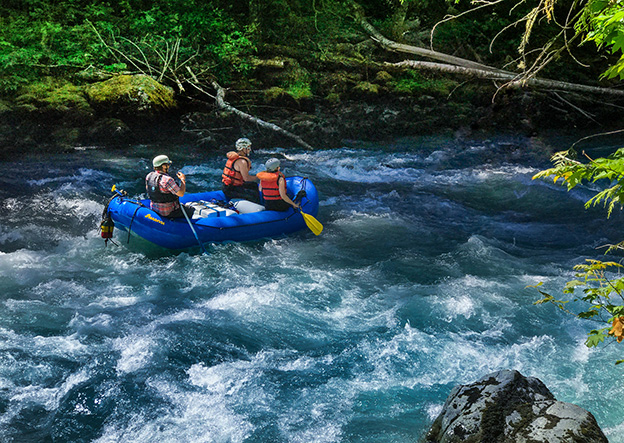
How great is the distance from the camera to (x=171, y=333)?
4691 mm

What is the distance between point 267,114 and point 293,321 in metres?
7.44

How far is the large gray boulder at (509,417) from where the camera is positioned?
2.79m

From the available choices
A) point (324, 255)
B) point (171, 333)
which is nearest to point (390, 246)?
point (324, 255)

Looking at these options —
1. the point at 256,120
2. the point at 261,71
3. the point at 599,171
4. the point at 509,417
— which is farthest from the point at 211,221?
the point at 261,71

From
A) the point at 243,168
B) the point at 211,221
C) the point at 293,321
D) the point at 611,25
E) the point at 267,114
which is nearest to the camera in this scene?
the point at 611,25

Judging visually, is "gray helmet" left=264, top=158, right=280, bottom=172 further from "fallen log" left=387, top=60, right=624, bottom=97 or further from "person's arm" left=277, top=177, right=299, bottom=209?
"fallen log" left=387, top=60, right=624, bottom=97

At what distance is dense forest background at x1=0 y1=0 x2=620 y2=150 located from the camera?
422 inches

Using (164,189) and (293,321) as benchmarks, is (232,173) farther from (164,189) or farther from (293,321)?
(293,321)

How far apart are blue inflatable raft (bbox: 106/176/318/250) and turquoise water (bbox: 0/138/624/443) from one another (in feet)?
0.63

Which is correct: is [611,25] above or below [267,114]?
above

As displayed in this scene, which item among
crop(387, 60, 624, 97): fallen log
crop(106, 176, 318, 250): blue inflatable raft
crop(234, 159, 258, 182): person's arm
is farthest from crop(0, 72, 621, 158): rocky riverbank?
crop(106, 176, 318, 250): blue inflatable raft

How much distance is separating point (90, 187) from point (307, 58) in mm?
6529

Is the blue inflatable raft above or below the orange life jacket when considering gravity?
below

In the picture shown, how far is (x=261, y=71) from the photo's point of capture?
1241 cm
